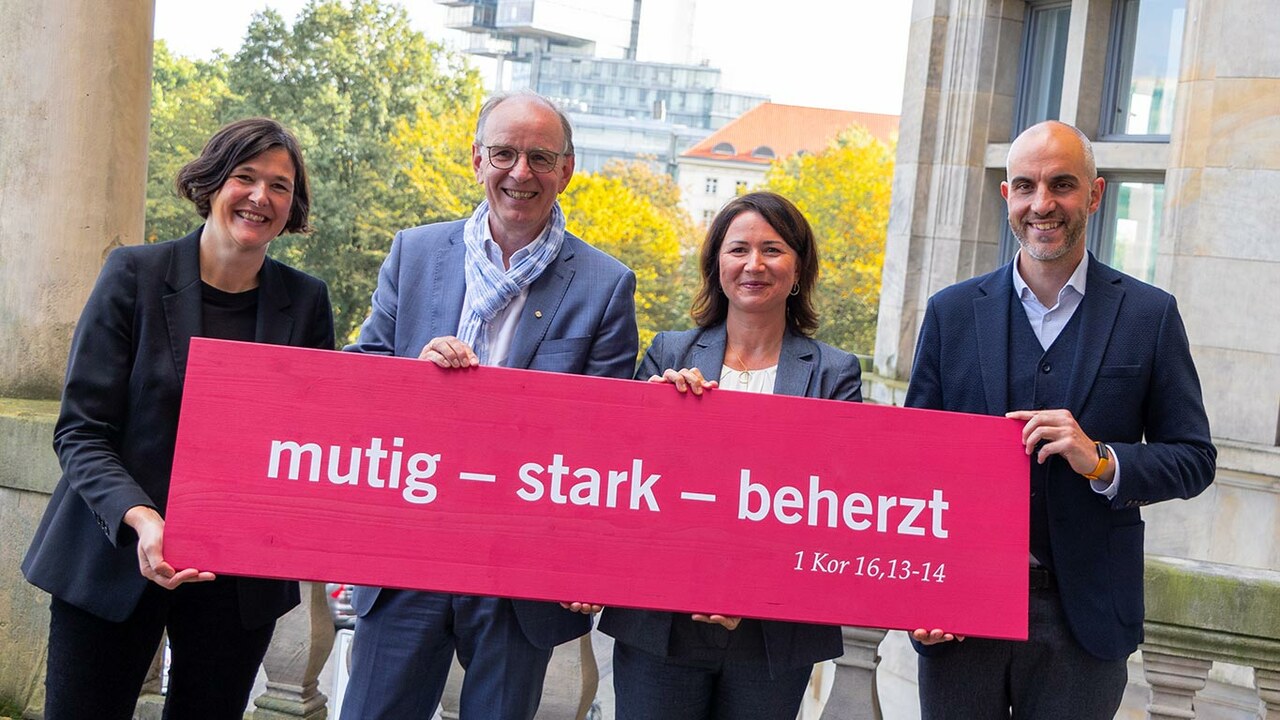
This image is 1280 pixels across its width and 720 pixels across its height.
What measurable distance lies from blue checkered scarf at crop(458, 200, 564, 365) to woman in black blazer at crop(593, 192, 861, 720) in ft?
1.28

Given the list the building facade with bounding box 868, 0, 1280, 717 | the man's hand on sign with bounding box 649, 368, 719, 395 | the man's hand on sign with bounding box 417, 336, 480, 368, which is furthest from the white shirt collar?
the building facade with bounding box 868, 0, 1280, 717

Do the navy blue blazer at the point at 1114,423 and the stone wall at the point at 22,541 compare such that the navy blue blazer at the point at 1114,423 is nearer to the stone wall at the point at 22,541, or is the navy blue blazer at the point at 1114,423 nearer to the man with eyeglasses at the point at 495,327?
the man with eyeglasses at the point at 495,327

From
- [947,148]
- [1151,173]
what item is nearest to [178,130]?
Result: [947,148]

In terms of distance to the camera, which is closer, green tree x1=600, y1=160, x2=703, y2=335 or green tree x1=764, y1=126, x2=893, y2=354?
green tree x1=764, y1=126, x2=893, y2=354

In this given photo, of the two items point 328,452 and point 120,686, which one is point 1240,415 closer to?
point 328,452

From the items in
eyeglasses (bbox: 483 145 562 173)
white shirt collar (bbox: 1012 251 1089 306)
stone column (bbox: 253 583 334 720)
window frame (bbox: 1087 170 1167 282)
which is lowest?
stone column (bbox: 253 583 334 720)

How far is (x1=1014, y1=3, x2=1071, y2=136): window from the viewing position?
32.6ft

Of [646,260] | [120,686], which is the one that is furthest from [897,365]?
[646,260]

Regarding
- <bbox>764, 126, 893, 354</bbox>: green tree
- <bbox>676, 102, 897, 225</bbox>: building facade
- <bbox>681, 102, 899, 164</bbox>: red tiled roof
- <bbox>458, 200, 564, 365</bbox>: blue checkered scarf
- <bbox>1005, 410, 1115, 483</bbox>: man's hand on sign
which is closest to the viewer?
<bbox>1005, 410, 1115, 483</bbox>: man's hand on sign

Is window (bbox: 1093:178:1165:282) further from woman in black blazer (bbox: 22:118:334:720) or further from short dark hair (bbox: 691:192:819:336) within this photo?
woman in black blazer (bbox: 22:118:334:720)

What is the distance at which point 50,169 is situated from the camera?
4609mm

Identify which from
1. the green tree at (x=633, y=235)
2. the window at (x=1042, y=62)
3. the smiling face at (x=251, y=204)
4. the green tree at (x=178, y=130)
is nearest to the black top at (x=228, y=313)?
the smiling face at (x=251, y=204)

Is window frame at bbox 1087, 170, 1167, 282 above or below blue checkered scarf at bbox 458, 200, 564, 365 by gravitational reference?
above

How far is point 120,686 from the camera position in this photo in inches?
126
